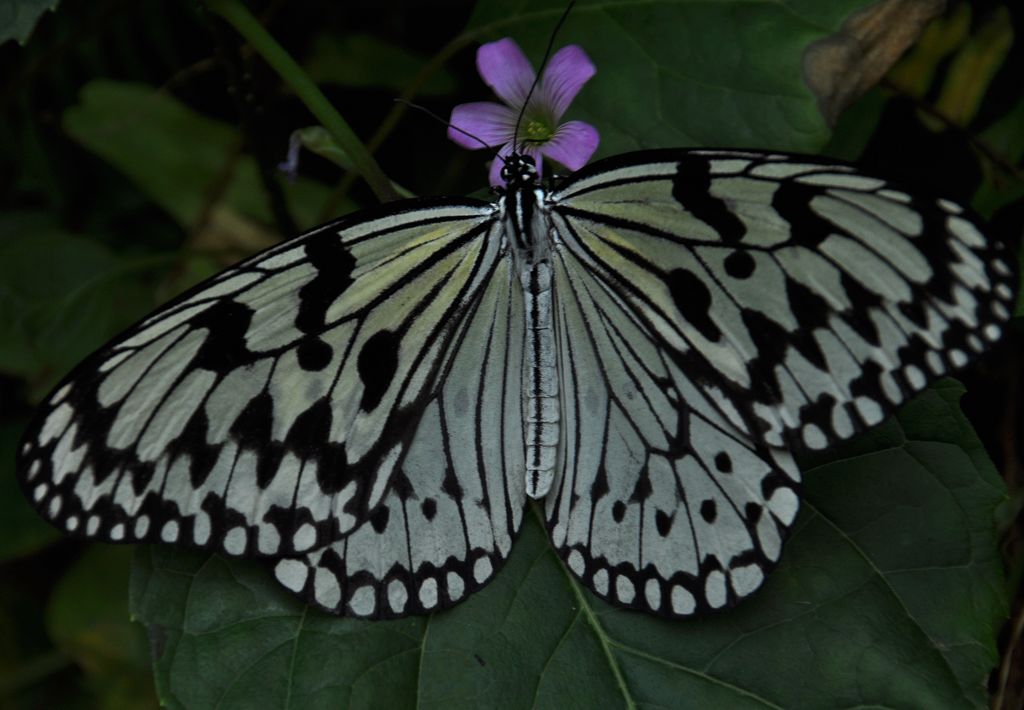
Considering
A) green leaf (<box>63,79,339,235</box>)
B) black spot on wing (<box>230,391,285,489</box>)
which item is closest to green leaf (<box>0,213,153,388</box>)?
green leaf (<box>63,79,339,235</box>)

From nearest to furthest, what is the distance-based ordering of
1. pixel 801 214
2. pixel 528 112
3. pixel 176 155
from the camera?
1. pixel 801 214
2. pixel 528 112
3. pixel 176 155

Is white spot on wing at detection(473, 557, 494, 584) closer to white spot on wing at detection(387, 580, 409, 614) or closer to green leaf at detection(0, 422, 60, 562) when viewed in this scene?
white spot on wing at detection(387, 580, 409, 614)

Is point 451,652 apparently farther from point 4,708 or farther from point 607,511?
point 4,708

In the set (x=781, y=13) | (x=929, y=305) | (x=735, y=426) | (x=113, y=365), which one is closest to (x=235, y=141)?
(x=113, y=365)

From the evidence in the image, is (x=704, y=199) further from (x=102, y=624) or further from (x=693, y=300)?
(x=102, y=624)

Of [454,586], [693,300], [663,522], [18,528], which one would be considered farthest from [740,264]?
[18,528]

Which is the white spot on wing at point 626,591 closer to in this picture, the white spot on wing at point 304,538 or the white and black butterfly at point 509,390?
the white and black butterfly at point 509,390

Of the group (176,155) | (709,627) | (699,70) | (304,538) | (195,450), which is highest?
(176,155)
